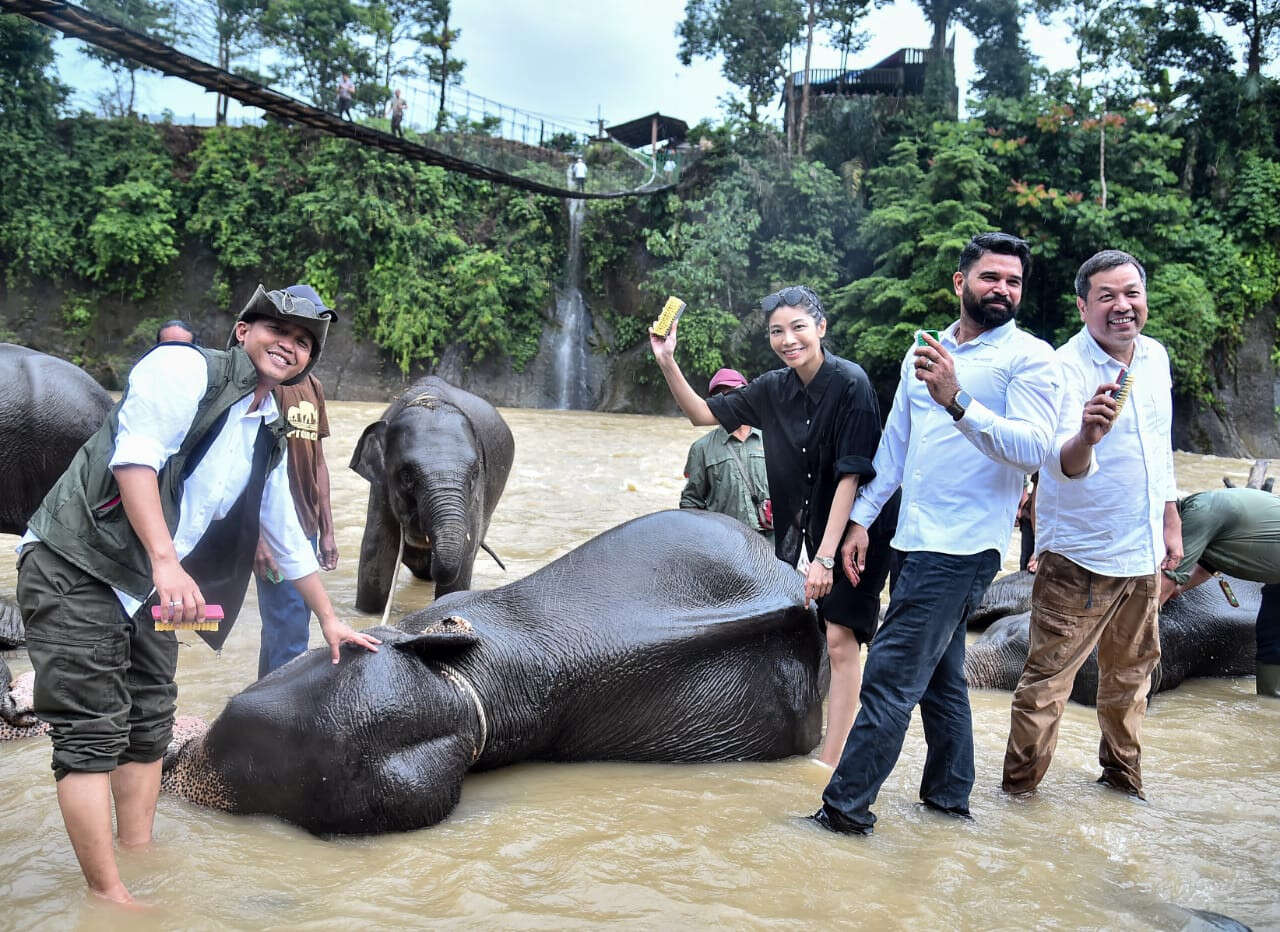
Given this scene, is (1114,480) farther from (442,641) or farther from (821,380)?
(442,641)

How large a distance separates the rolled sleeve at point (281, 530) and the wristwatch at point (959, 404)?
2.02m

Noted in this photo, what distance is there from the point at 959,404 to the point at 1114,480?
966 millimetres

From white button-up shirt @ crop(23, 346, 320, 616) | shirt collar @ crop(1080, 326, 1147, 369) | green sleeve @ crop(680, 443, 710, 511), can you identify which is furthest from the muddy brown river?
green sleeve @ crop(680, 443, 710, 511)

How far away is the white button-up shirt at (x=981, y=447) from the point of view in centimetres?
308

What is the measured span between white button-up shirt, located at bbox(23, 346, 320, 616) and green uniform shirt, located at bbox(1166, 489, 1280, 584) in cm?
394

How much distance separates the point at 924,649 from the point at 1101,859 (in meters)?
0.84

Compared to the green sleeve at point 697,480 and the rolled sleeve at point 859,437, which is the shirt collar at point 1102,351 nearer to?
the rolled sleeve at point 859,437

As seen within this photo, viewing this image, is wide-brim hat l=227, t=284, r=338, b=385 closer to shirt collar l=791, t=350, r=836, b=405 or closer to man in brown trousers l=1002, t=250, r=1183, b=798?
shirt collar l=791, t=350, r=836, b=405

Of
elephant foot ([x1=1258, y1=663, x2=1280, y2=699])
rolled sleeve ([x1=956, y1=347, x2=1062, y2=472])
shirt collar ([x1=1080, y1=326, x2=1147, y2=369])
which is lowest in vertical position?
elephant foot ([x1=1258, y1=663, x2=1280, y2=699])

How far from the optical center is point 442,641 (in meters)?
3.27

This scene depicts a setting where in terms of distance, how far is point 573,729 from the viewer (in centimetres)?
363

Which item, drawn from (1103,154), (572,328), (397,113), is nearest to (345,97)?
(397,113)

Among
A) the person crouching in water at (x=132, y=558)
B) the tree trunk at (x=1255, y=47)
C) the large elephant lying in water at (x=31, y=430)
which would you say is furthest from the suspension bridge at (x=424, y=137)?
the tree trunk at (x=1255, y=47)

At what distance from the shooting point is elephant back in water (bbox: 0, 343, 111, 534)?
5.48 metres
